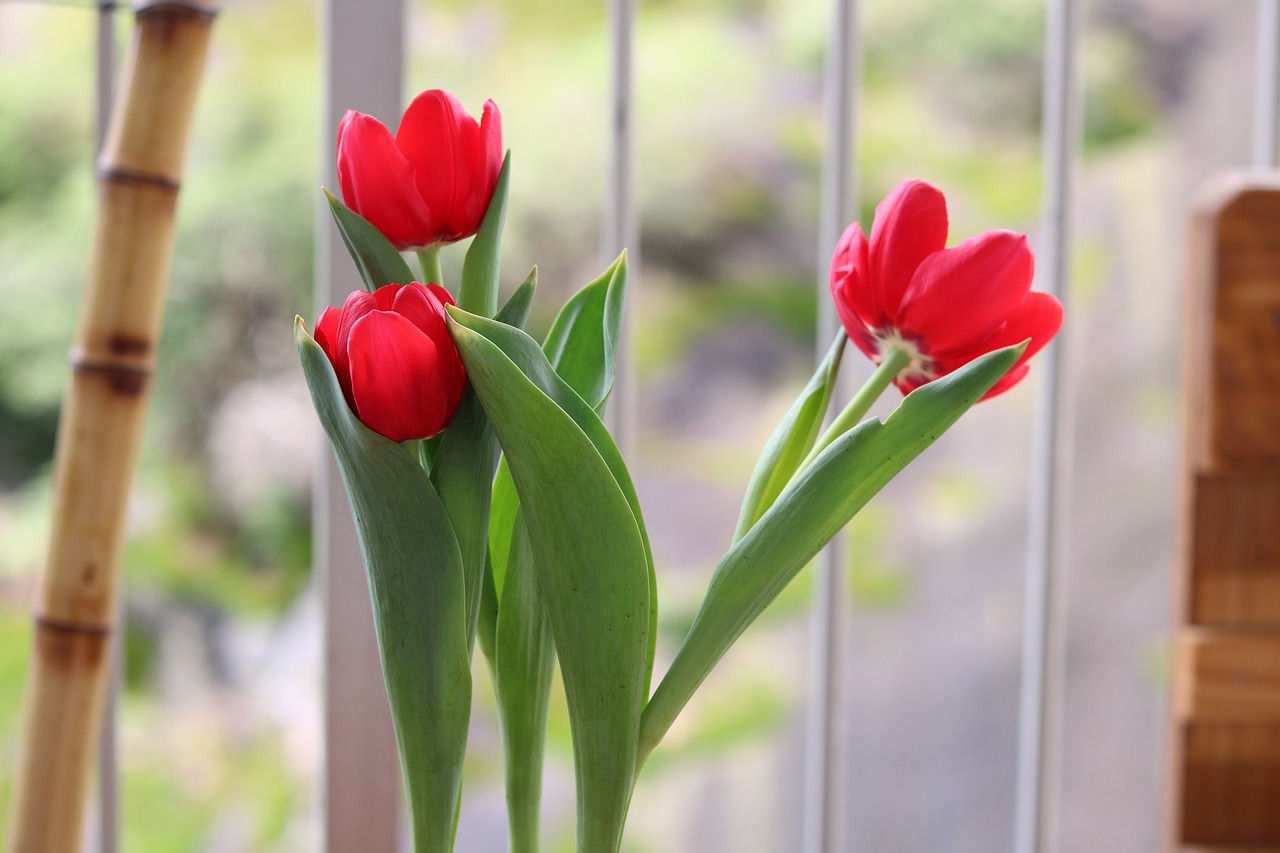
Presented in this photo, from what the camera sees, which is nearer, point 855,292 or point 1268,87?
point 855,292

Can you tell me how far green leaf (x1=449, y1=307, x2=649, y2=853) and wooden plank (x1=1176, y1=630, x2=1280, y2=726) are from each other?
0.43m

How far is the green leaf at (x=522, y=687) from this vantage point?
12.7 inches

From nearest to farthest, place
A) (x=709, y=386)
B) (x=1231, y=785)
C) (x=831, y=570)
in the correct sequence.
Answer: (x=1231, y=785), (x=831, y=570), (x=709, y=386)

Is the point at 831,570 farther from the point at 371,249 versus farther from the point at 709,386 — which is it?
the point at 709,386

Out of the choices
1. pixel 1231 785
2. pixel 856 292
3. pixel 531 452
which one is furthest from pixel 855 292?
pixel 1231 785

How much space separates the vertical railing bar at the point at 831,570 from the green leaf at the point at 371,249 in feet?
1.28

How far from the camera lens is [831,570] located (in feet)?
2.32

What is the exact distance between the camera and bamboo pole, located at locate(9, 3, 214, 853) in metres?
0.50

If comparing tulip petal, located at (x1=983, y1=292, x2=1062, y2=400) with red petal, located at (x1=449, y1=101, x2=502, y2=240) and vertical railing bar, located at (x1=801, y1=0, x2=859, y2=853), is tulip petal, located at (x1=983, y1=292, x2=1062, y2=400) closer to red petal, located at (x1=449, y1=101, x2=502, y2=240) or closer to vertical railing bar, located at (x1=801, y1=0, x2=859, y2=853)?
red petal, located at (x1=449, y1=101, x2=502, y2=240)

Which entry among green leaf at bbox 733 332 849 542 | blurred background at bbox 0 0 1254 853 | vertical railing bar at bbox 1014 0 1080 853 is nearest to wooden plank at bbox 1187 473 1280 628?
vertical railing bar at bbox 1014 0 1080 853

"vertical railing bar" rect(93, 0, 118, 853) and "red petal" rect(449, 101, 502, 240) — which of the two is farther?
"vertical railing bar" rect(93, 0, 118, 853)

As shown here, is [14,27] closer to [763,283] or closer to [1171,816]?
[763,283]

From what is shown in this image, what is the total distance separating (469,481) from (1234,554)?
1.60 ft

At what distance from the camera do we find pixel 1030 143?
10.1 ft
